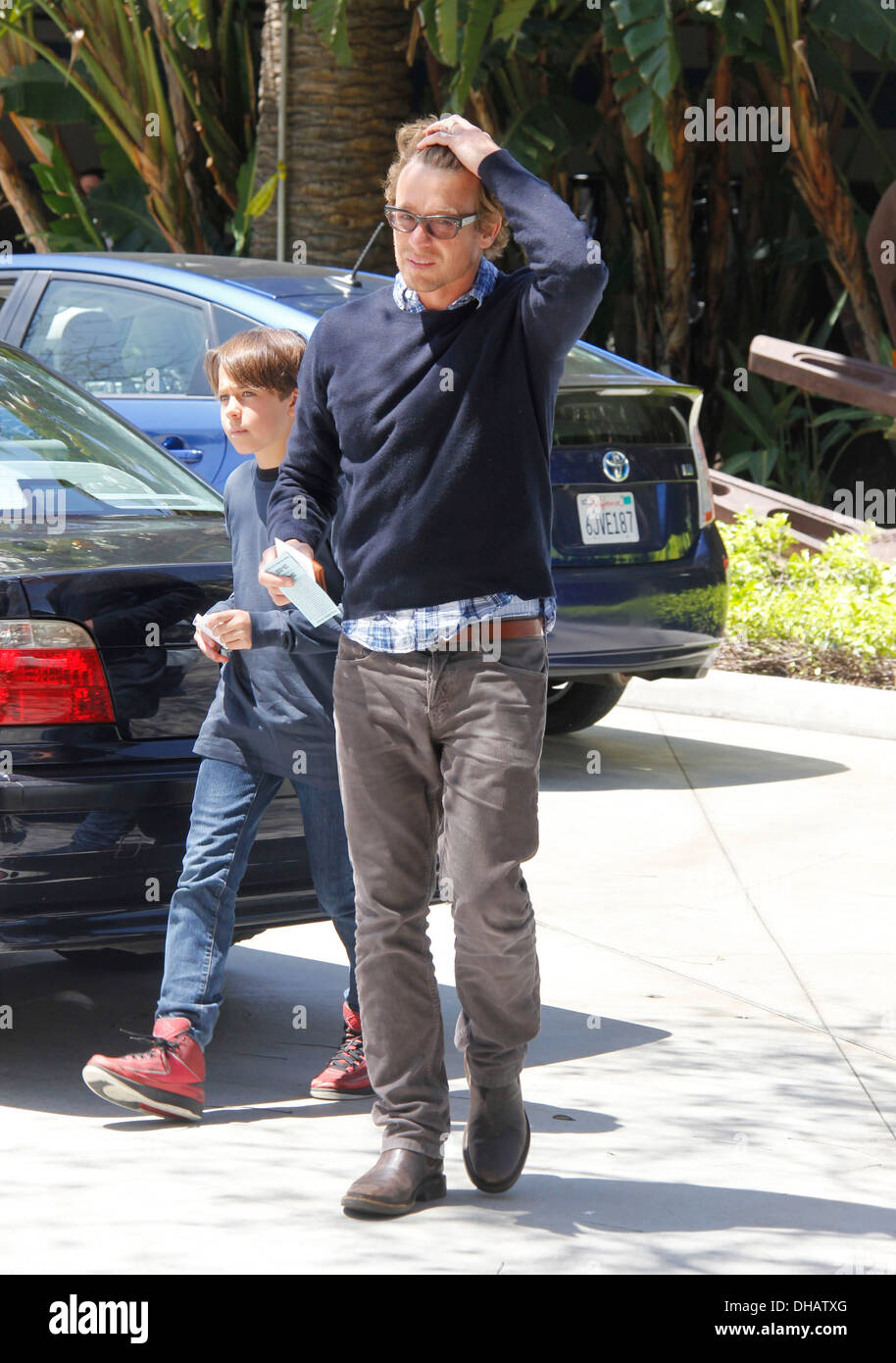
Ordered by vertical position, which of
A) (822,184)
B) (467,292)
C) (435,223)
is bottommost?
(822,184)

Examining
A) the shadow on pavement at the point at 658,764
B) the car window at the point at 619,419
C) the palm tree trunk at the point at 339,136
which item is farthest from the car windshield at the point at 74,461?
the palm tree trunk at the point at 339,136

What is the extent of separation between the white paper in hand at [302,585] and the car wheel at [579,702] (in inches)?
183

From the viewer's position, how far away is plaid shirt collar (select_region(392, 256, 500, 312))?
3.39m

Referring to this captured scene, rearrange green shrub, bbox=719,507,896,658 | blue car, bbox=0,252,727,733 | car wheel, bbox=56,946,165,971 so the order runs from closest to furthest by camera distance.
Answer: car wheel, bbox=56,946,165,971, blue car, bbox=0,252,727,733, green shrub, bbox=719,507,896,658

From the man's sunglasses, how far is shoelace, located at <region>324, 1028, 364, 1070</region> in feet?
5.75

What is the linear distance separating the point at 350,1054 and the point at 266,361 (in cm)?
148

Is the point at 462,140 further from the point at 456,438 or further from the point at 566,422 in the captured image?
the point at 566,422

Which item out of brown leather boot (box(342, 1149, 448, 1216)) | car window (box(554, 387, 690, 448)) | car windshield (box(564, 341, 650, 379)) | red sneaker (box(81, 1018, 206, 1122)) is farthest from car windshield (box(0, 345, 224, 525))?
car windshield (box(564, 341, 650, 379))

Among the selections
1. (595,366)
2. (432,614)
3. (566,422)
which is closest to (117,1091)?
(432,614)

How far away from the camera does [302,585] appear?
11.4ft

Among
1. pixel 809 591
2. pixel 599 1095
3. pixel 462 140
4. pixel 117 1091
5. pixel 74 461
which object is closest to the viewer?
pixel 462 140

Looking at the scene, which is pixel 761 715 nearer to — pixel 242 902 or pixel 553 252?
pixel 242 902

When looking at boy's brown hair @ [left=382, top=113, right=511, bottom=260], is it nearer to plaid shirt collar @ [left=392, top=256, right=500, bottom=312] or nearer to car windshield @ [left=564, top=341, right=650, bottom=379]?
plaid shirt collar @ [left=392, top=256, right=500, bottom=312]

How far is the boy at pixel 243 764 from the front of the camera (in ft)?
12.9
